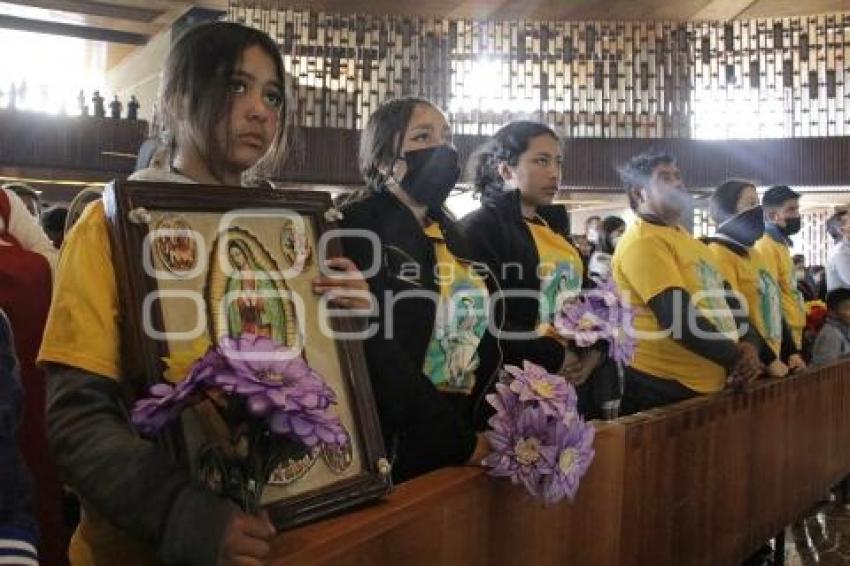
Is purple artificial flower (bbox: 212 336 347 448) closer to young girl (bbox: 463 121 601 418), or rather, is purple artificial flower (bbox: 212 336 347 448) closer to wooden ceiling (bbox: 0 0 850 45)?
young girl (bbox: 463 121 601 418)

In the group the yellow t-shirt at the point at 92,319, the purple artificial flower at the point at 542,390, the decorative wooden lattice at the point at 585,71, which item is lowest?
the purple artificial flower at the point at 542,390

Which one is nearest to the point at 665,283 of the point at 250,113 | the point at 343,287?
the point at 343,287

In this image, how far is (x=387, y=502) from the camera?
4.64 ft

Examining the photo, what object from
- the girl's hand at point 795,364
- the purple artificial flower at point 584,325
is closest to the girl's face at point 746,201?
the girl's hand at point 795,364

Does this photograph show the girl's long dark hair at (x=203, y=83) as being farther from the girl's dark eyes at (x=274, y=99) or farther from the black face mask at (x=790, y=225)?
the black face mask at (x=790, y=225)

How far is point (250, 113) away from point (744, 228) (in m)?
3.23

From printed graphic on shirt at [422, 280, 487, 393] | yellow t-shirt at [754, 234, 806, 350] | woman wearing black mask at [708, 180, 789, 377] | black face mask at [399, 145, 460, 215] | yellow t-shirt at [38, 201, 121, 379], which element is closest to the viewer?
yellow t-shirt at [38, 201, 121, 379]

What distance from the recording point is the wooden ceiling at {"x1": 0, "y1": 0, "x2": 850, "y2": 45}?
368 inches

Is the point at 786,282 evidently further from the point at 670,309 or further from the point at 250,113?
the point at 250,113

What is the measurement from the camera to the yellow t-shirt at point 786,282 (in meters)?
4.68

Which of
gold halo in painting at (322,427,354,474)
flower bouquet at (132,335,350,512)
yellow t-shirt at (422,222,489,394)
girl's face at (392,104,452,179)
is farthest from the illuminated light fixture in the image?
flower bouquet at (132,335,350,512)

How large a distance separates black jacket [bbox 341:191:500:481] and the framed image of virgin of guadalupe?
20cm

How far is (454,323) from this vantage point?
80.8 inches

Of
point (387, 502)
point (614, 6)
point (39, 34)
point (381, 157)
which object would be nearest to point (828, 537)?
point (381, 157)
